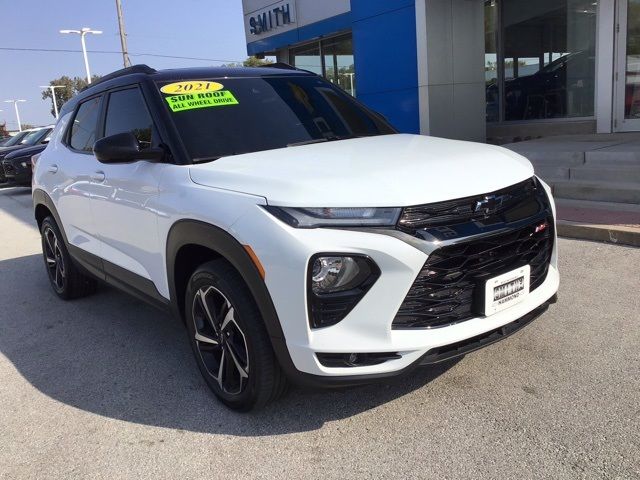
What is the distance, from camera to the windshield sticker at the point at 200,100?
11.3 ft

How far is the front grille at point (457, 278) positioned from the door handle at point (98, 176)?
2.43 m

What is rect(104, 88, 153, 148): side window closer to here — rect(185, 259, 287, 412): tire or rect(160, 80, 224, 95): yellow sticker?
rect(160, 80, 224, 95): yellow sticker

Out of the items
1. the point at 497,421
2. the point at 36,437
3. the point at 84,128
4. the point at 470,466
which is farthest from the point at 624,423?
the point at 84,128

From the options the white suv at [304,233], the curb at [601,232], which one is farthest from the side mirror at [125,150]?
the curb at [601,232]

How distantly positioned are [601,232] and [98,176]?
458 centimetres

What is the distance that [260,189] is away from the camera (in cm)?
261

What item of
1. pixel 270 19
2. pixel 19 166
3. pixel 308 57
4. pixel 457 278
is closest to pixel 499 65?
pixel 308 57

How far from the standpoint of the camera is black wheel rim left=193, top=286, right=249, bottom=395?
113 inches

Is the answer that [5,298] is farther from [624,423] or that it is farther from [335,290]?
[624,423]

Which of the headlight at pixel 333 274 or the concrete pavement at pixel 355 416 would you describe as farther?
the concrete pavement at pixel 355 416

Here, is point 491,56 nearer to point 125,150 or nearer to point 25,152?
point 125,150

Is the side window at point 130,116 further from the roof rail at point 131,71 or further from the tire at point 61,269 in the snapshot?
the tire at point 61,269

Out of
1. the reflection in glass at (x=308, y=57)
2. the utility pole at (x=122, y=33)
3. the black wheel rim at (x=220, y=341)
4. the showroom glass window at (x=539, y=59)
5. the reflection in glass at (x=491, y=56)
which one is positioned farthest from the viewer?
the utility pole at (x=122, y=33)

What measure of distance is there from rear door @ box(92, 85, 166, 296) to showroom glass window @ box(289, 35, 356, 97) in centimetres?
1119
